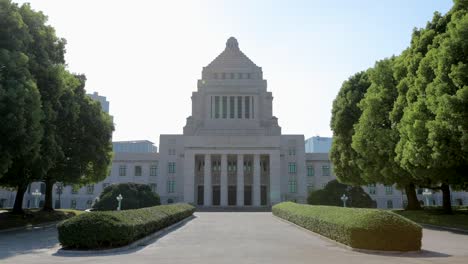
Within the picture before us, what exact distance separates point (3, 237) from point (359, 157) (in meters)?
24.9

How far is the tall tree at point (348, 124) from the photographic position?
34625mm

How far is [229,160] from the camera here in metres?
64.4

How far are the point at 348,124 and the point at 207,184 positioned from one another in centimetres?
2948

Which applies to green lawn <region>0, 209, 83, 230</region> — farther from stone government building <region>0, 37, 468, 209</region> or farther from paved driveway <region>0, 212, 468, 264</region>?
stone government building <region>0, 37, 468, 209</region>

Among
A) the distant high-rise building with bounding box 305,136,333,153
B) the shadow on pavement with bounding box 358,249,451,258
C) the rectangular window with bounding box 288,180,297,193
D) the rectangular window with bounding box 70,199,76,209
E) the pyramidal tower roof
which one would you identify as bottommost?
the rectangular window with bounding box 70,199,76,209

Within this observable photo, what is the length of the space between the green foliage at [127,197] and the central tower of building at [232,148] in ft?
49.0

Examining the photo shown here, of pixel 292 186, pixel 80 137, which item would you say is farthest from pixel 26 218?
pixel 292 186

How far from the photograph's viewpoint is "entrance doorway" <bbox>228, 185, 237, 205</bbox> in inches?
2525

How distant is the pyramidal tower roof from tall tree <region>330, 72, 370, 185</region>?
40.5m

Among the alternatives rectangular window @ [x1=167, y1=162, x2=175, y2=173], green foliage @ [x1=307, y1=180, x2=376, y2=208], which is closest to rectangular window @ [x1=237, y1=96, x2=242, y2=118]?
rectangular window @ [x1=167, y1=162, x2=175, y2=173]

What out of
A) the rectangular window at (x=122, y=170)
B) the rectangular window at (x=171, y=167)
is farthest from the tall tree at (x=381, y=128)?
the rectangular window at (x=122, y=170)

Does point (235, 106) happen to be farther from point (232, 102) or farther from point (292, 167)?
point (292, 167)

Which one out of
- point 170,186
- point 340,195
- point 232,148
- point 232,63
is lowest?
point 340,195

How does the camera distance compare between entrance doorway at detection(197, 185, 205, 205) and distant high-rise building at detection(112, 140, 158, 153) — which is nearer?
entrance doorway at detection(197, 185, 205, 205)
